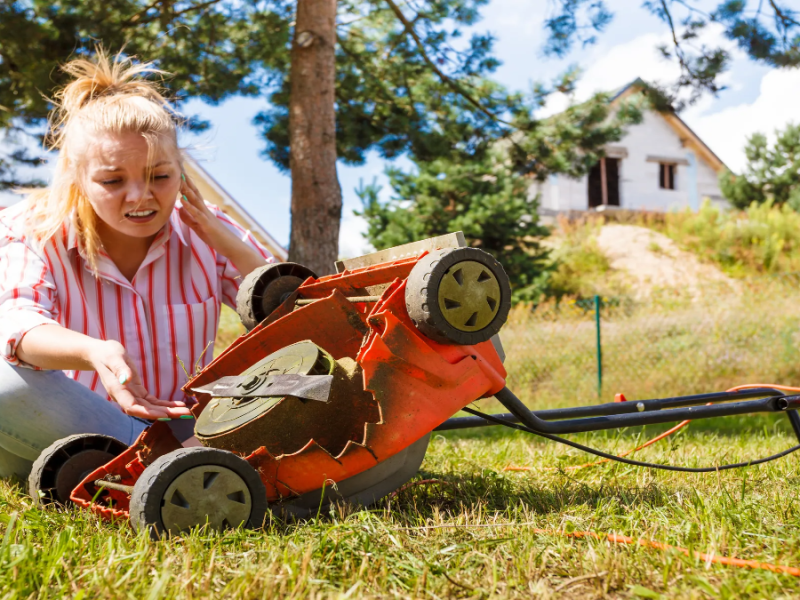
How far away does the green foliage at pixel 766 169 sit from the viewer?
2123 cm

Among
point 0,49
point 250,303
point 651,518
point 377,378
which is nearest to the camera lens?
point 377,378

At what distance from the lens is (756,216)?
16.0 m

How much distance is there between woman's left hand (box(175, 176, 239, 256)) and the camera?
2455mm

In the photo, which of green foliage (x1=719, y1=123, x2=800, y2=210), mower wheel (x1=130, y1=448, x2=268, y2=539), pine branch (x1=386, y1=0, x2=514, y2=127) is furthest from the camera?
green foliage (x1=719, y1=123, x2=800, y2=210)

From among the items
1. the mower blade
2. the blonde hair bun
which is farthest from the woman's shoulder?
the mower blade

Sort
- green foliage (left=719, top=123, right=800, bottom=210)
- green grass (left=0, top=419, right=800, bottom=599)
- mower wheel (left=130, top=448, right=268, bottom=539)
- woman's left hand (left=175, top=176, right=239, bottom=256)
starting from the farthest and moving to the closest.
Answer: green foliage (left=719, top=123, right=800, bottom=210), woman's left hand (left=175, top=176, right=239, bottom=256), mower wheel (left=130, top=448, right=268, bottom=539), green grass (left=0, top=419, right=800, bottom=599)

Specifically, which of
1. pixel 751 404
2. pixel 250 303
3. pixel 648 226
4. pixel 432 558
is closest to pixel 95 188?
pixel 250 303

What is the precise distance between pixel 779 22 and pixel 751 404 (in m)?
5.52

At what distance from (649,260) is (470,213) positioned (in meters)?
6.14

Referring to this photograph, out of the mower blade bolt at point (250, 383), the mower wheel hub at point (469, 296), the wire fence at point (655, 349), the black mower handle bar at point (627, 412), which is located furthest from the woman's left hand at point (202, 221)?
the wire fence at point (655, 349)

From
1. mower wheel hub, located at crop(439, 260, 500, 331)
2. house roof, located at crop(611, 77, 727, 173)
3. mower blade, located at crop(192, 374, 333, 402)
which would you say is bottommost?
mower blade, located at crop(192, 374, 333, 402)

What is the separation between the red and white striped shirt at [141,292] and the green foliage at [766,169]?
72.8ft

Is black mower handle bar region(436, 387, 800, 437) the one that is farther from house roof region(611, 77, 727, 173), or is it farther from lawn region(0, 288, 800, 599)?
house roof region(611, 77, 727, 173)

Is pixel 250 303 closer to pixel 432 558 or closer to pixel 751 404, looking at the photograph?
pixel 432 558
